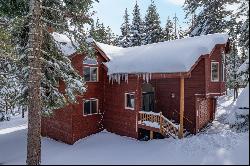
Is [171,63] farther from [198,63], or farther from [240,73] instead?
[240,73]

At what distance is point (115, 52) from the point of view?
84.5 feet

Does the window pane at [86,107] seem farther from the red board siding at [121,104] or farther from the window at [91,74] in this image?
the window at [91,74]

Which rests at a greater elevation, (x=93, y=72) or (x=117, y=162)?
(x=93, y=72)

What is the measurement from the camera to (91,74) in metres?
23.5

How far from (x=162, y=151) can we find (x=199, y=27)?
20.0 m

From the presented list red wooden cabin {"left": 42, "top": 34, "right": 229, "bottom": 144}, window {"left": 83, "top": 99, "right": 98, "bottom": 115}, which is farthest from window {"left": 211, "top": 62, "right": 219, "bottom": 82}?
window {"left": 83, "top": 99, "right": 98, "bottom": 115}

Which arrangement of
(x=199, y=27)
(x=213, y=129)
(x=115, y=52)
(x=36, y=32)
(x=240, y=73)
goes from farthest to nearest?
(x=199, y=27) → (x=115, y=52) → (x=213, y=129) → (x=36, y=32) → (x=240, y=73)

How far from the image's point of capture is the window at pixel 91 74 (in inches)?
910

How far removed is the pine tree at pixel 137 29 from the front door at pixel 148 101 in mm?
27193

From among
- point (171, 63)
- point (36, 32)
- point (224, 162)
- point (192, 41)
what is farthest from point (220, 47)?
point (36, 32)

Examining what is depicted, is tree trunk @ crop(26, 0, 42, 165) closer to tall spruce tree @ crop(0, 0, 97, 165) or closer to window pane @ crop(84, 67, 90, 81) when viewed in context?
tall spruce tree @ crop(0, 0, 97, 165)

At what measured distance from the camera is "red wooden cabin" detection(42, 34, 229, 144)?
20375 mm

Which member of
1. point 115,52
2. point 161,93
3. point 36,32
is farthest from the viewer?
point 115,52

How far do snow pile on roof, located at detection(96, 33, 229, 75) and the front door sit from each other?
116 inches
